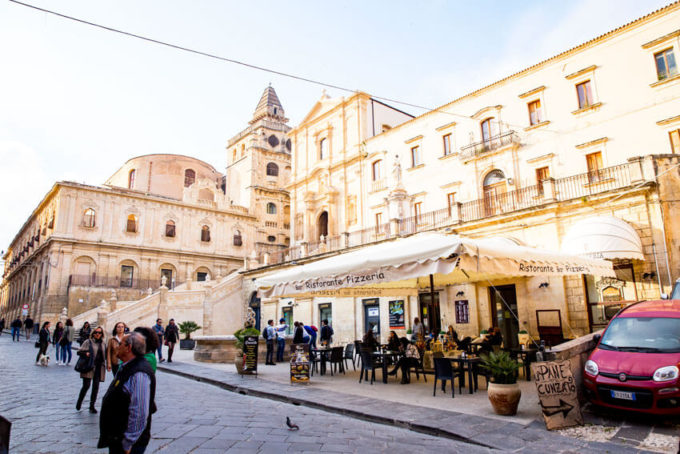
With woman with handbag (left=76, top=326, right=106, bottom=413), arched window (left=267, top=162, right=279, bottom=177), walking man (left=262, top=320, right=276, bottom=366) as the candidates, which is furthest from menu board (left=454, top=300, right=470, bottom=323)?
arched window (left=267, top=162, right=279, bottom=177)

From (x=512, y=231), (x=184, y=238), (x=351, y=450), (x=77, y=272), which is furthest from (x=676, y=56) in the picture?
(x=77, y=272)

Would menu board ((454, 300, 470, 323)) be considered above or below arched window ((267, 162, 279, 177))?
below

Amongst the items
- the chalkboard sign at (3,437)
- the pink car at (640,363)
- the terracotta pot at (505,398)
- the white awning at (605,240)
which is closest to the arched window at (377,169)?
the white awning at (605,240)

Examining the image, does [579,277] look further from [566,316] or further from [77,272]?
[77,272]

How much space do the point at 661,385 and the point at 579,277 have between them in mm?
9737

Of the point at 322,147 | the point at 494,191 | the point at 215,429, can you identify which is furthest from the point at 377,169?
the point at 215,429

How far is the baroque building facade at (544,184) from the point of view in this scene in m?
13.8

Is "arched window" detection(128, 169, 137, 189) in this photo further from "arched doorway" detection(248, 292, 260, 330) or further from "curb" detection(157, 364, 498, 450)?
"curb" detection(157, 364, 498, 450)

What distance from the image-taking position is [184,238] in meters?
40.9

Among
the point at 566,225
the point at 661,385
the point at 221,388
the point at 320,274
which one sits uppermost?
the point at 566,225

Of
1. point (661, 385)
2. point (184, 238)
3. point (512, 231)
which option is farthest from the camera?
point (184, 238)

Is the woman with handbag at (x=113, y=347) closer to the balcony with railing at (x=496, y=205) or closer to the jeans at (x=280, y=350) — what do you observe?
the jeans at (x=280, y=350)

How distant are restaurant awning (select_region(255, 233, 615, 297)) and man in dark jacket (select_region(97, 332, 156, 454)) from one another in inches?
207

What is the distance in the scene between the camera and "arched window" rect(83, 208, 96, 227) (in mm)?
36500
